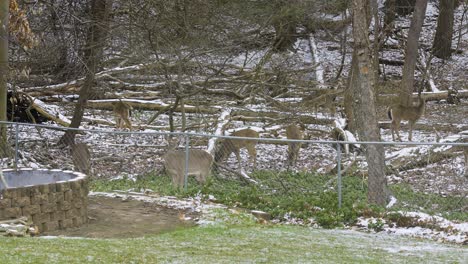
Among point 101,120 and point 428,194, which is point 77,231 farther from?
point 101,120

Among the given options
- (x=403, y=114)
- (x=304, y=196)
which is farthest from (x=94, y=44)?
(x=403, y=114)

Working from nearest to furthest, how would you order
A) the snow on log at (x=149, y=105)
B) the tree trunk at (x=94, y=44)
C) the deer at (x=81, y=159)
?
the deer at (x=81, y=159)
the tree trunk at (x=94, y=44)
the snow on log at (x=149, y=105)

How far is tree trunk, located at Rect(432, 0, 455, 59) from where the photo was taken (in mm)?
30703

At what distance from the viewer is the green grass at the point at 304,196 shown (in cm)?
1153

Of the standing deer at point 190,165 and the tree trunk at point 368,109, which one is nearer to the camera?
the tree trunk at point 368,109

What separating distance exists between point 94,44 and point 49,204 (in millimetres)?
8409

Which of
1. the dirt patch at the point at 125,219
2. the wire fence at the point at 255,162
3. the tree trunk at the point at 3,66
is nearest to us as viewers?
the dirt patch at the point at 125,219

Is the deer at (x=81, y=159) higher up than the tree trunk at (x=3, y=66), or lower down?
lower down

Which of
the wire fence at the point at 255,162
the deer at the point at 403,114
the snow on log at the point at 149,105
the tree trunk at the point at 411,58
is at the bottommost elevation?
the wire fence at the point at 255,162

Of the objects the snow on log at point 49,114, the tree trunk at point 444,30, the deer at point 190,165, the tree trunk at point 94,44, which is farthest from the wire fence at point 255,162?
the tree trunk at point 444,30

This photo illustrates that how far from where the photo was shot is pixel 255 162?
1681 centimetres

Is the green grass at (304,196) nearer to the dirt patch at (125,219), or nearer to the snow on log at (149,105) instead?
the dirt patch at (125,219)

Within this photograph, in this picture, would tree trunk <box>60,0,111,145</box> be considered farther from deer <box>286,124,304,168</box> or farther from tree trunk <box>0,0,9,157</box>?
deer <box>286,124,304,168</box>

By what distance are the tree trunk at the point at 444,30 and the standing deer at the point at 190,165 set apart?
62.2 ft
